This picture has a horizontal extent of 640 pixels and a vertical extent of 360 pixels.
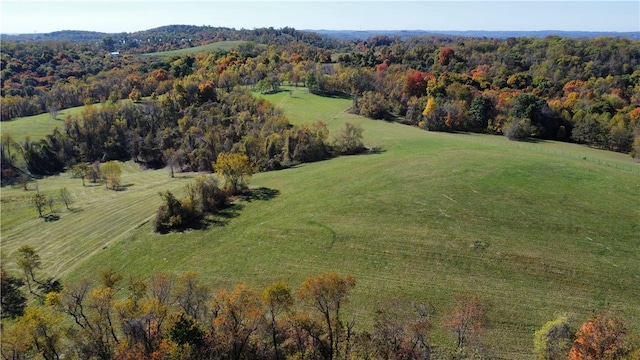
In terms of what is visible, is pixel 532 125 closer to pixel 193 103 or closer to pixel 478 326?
pixel 478 326

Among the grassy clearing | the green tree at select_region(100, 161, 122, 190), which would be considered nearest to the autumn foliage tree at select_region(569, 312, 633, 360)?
the green tree at select_region(100, 161, 122, 190)

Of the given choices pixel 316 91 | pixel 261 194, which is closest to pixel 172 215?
pixel 261 194

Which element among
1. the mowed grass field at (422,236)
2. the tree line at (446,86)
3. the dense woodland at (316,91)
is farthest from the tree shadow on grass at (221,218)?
the tree line at (446,86)

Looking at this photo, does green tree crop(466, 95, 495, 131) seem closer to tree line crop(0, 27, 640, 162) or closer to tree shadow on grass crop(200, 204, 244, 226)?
tree line crop(0, 27, 640, 162)

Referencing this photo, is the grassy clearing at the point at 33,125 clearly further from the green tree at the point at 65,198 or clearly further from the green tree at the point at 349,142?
the green tree at the point at 349,142

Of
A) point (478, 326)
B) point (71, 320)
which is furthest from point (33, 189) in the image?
point (478, 326)

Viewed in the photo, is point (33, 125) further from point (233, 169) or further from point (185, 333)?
point (185, 333)
